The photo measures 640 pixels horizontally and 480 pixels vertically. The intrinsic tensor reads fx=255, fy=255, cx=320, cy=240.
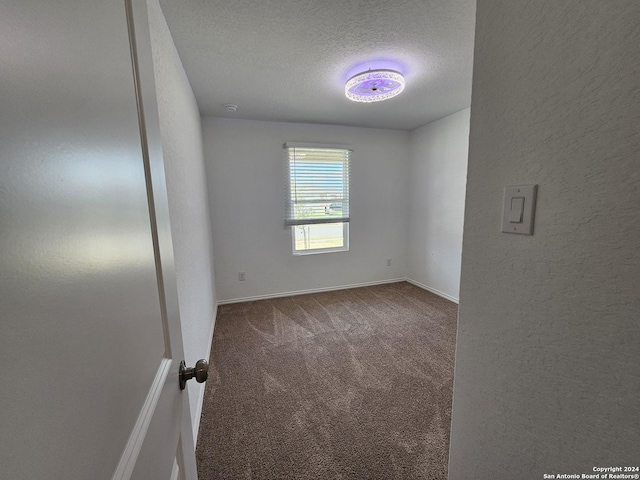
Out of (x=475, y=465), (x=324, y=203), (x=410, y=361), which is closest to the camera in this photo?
(x=475, y=465)

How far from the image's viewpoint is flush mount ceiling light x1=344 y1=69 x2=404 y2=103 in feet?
6.24

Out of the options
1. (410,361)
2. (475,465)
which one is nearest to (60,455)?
(475,465)

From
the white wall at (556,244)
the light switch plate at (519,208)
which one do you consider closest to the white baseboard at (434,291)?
the white wall at (556,244)

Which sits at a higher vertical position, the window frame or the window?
the window

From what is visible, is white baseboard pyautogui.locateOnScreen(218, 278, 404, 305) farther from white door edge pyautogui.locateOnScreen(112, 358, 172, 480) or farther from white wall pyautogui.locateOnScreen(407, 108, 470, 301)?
white door edge pyautogui.locateOnScreen(112, 358, 172, 480)

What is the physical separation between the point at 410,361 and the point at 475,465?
3.90 feet

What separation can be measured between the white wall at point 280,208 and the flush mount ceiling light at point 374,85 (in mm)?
1179

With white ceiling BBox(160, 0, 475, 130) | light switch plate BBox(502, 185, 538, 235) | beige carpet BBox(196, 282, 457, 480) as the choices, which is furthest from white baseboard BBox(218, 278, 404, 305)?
light switch plate BBox(502, 185, 538, 235)

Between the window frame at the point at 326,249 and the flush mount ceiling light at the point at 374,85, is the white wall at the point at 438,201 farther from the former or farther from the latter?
the flush mount ceiling light at the point at 374,85

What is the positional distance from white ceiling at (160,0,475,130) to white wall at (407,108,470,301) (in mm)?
574

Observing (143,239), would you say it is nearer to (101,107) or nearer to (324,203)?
(101,107)

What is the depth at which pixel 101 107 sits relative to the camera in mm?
396

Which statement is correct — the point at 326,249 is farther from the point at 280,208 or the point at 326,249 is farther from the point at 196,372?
the point at 196,372

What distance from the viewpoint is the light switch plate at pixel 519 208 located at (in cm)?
67
